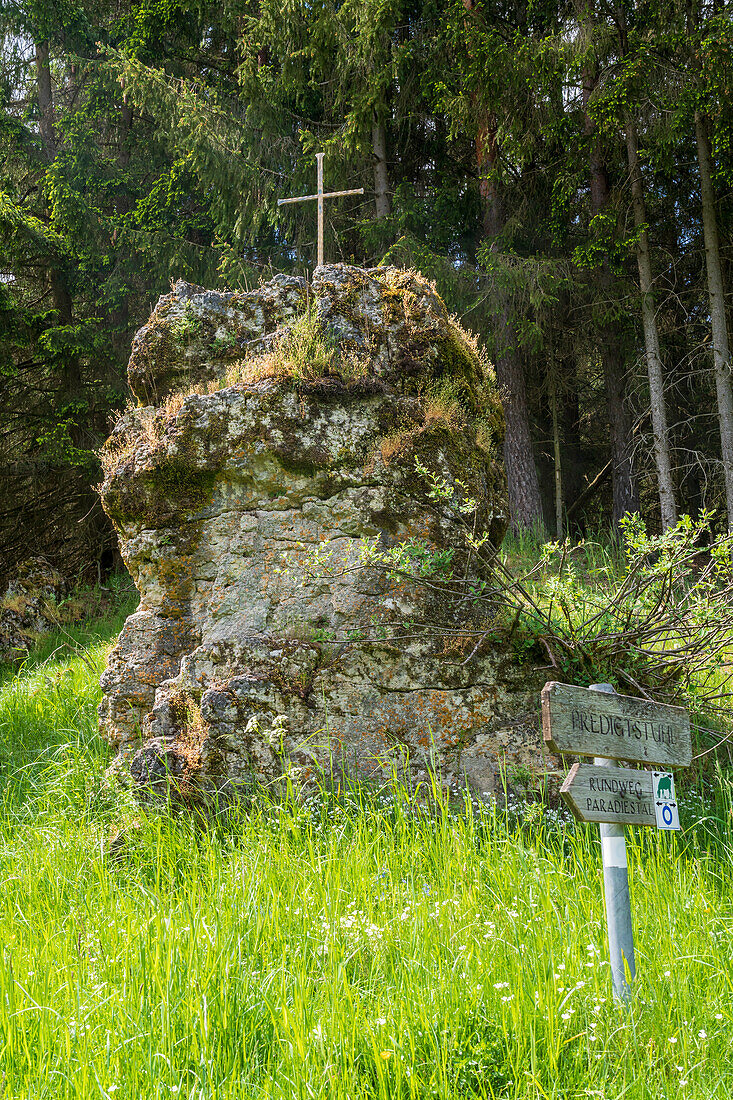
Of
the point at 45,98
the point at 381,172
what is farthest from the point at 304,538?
the point at 45,98

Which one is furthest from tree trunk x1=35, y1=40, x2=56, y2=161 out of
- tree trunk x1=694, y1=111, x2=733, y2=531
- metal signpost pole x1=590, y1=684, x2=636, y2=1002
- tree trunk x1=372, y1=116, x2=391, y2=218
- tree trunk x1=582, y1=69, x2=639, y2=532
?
metal signpost pole x1=590, y1=684, x2=636, y2=1002

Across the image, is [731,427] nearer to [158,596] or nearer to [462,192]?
[462,192]

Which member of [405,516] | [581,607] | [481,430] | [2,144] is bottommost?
[581,607]

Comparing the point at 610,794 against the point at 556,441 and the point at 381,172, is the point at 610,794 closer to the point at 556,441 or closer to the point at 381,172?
the point at 381,172

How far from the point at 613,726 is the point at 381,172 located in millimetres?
11838

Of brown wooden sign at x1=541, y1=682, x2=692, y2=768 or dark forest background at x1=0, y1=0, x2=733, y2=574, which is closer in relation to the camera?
brown wooden sign at x1=541, y1=682, x2=692, y2=768

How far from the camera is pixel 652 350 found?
423 inches

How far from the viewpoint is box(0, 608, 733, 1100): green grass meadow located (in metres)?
2.20

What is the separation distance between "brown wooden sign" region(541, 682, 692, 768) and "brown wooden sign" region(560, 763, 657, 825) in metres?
0.06

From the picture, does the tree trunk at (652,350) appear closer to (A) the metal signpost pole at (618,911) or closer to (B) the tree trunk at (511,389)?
(B) the tree trunk at (511,389)

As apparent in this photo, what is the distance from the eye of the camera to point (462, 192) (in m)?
12.7

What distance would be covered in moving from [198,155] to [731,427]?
8902 mm

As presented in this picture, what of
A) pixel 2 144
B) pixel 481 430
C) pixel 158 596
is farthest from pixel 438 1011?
pixel 2 144

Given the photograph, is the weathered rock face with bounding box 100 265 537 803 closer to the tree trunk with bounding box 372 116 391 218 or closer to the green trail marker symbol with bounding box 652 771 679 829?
the green trail marker symbol with bounding box 652 771 679 829
